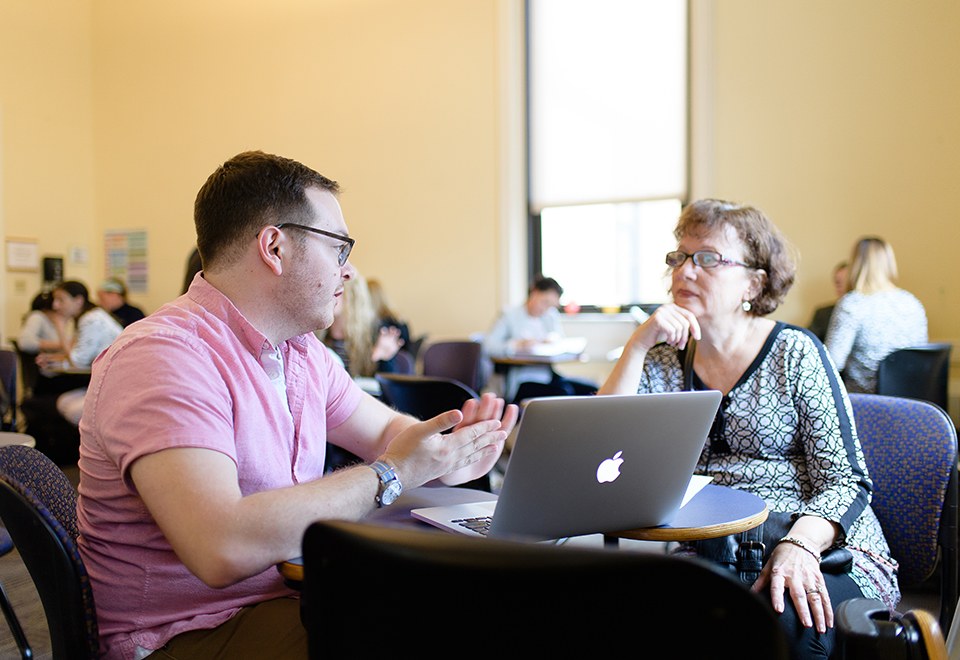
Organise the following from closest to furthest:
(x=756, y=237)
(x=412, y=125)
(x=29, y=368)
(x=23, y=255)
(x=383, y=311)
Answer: (x=756, y=237) < (x=383, y=311) < (x=29, y=368) < (x=412, y=125) < (x=23, y=255)

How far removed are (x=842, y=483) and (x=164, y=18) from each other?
8.24 m

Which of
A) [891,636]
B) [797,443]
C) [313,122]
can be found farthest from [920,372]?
[313,122]

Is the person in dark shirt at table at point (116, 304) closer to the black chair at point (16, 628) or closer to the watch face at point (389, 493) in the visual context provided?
the black chair at point (16, 628)

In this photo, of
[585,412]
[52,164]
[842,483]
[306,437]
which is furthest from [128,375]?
[52,164]

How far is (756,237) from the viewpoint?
6.30 ft

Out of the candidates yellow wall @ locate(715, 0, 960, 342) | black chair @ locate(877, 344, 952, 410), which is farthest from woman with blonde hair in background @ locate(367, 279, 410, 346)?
black chair @ locate(877, 344, 952, 410)

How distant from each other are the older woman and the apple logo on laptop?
0.45 m

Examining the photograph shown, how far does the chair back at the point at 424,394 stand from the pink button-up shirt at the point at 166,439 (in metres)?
1.41

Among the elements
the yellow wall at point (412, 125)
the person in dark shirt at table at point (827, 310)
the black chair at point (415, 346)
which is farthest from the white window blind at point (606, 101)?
the black chair at point (415, 346)

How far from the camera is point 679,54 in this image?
5.50 meters

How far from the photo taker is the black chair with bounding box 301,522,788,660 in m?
0.57

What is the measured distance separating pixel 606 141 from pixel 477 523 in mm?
5078

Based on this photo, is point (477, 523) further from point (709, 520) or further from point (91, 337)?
point (91, 337)

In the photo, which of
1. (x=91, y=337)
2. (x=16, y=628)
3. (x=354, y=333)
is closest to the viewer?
(x=16, y=628)
